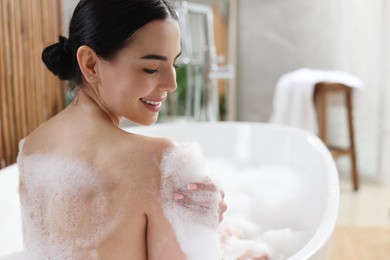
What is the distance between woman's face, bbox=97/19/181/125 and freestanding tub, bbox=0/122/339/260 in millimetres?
453

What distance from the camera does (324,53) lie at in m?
3.56

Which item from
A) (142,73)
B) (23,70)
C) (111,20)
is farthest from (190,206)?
(23,70)

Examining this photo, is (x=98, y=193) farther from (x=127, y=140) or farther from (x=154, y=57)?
(x=154, y=57)

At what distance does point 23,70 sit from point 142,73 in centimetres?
110

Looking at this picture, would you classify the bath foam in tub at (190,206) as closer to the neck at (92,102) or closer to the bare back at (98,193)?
the bare back at (98,193)

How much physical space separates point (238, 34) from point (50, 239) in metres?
3.23

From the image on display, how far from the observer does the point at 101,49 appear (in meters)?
0.91

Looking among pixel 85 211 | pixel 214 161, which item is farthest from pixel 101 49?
pixel 214 161

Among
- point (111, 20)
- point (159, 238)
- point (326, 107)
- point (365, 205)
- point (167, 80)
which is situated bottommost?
point (365, 205)

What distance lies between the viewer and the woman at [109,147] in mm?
905

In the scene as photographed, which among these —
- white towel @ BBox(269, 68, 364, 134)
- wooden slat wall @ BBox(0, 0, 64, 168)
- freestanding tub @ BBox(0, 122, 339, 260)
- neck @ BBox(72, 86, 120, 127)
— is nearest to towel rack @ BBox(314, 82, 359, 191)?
white towel @ BBox(269, 68, 364, 134)

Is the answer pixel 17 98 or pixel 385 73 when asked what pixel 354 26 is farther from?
pixel 17 98

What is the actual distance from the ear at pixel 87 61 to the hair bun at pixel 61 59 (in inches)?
3.4

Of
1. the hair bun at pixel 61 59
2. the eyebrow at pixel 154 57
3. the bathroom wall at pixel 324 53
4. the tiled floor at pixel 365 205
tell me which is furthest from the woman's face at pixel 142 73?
the bathroom wall at pixel 324 53
